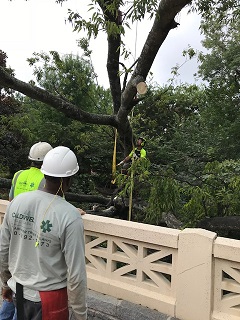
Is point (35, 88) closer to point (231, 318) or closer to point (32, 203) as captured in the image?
point (32, 203)

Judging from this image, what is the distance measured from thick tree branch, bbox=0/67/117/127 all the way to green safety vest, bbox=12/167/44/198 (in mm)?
2119

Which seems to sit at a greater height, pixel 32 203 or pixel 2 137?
pixel 2 137

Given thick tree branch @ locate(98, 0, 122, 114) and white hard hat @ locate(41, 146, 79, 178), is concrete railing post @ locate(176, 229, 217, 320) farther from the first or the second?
thick tree branch @ locate(98, 0, 122, 114)

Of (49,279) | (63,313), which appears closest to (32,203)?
(49,279)

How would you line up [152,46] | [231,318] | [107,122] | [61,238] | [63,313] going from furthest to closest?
[107,122]
[152,46]
[231,318]
[63,313]
[61,238]

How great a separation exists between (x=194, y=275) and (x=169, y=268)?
253 mm

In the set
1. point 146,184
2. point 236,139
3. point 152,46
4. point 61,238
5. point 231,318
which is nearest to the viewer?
point 61,238

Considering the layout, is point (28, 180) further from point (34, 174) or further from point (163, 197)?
point (163, 197)

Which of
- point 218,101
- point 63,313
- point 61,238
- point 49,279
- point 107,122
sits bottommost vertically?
point 63,313

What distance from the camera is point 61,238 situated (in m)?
Answer: 1.81

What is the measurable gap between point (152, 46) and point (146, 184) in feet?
7.46

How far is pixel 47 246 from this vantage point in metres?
1.85

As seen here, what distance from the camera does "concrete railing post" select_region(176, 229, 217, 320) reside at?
2656mm

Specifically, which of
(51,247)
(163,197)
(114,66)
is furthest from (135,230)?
(114,66)
